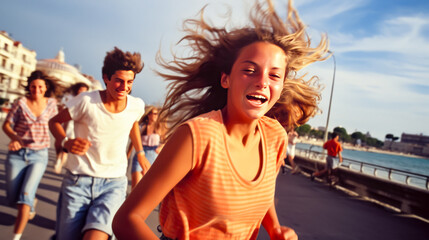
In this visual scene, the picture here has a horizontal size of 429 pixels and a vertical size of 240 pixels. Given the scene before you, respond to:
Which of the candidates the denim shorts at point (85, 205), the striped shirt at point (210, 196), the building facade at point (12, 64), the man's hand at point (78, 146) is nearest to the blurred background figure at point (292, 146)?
the denim shorts at point (85, 205)

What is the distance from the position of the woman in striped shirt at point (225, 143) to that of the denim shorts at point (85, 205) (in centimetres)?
131

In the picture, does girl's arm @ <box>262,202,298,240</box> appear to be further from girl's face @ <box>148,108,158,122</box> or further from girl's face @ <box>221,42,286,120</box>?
girl's face @ <box>148,108,158,122</box>

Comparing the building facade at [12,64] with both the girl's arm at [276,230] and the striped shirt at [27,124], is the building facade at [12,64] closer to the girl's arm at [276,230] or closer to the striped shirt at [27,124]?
the striped shirt at [27,124]

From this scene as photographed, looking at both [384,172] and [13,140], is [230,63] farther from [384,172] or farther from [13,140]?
[384,172]

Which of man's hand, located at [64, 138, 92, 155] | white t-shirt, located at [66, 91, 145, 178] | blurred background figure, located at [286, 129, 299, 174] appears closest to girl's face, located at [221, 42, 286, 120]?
man's hand, located at [64, 138, 92, 155]

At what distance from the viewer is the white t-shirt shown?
2809mm

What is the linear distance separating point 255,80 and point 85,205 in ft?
6.67

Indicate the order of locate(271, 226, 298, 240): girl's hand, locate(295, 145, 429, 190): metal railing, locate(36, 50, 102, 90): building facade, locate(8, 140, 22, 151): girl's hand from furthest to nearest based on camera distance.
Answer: locate(36, 50, 102, 90): building facade < locate(295, 145, 429, 190): metal railing < locate(8, 140, 22, 151): girl's hand < locate(271, 226, 298, 240): girl's hand

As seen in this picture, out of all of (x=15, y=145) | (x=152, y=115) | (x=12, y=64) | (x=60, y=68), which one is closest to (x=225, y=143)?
(x=15, y=145)

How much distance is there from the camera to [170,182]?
1.26m

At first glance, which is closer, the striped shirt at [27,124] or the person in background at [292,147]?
the striped shirt at [27,124]

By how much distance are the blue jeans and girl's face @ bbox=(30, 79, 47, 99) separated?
0.77m

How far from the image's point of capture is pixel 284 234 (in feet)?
5.37

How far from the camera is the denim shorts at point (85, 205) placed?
8.53 ft
